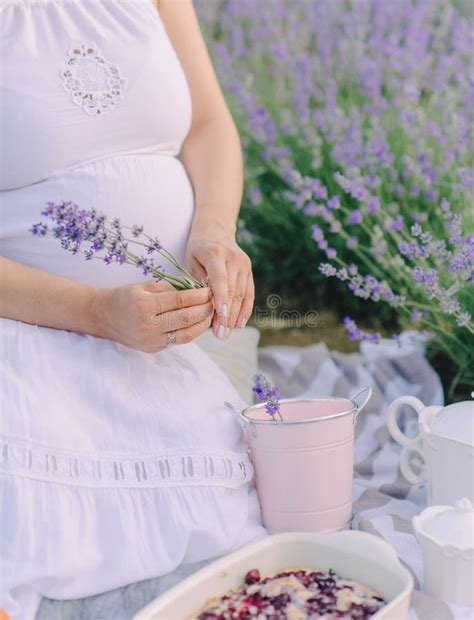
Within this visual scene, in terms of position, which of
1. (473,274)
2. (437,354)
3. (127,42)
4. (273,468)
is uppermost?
(127,42)

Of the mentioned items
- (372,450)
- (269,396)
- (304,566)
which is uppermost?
(269,396)

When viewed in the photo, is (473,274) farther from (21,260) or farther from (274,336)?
(274,336)

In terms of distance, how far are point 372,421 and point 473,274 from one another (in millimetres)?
557

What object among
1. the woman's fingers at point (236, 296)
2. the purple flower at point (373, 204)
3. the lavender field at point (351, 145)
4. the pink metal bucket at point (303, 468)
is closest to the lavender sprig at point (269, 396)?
the pink metal bucket at point (303, 468)

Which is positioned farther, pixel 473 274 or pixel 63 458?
pixel 473 274

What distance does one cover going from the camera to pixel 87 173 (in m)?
1.67

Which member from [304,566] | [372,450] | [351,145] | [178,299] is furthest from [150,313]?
[351,145]

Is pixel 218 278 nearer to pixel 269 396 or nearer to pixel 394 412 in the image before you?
pixel 269 396

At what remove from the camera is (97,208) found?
65.1 inches

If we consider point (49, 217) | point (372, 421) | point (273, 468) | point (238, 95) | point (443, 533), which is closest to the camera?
point (443, 533)

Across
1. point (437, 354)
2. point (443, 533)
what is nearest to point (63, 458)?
point (443, 533)

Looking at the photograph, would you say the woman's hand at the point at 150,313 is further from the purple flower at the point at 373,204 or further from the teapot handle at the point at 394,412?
the purple flower at the point at 373,204

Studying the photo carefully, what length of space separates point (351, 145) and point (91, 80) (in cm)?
118

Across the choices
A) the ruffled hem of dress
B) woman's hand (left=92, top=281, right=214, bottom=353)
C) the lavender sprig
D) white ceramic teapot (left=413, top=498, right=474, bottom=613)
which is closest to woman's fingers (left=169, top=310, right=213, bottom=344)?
woman's hand (left=92, top=281, right=214, bottom=353)
